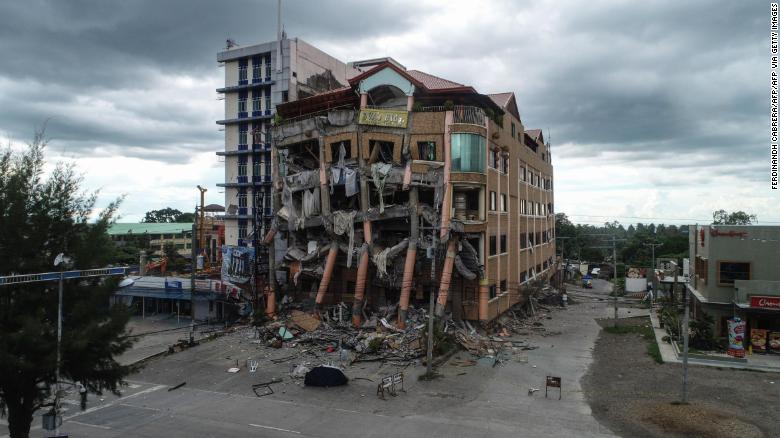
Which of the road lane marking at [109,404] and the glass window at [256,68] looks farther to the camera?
the glass window at [256,68]

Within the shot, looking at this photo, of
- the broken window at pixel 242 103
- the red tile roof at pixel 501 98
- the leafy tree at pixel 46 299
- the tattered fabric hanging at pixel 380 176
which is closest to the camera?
the leafy tree at pixel 46 299

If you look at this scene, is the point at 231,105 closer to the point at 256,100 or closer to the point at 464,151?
the point at 256,100

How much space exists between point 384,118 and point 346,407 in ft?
69.7

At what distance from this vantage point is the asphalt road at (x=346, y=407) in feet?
66.6

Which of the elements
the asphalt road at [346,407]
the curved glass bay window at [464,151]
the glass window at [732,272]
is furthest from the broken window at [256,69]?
the glass window at [732,272]

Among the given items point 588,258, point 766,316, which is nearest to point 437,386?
point 766,316

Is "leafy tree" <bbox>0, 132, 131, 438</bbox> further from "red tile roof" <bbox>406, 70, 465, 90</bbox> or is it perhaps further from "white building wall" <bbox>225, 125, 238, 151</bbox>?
"white building wall" <bbox>225, 125, 238, 151</bbox>

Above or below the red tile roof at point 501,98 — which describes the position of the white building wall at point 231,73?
above

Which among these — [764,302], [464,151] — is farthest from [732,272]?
[464,151]

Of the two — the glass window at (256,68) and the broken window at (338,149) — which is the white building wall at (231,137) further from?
the broken window at (338,149)

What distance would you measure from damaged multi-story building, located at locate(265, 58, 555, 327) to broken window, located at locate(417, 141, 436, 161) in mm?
93

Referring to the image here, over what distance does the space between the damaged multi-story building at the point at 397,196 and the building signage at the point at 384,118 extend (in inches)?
3.4

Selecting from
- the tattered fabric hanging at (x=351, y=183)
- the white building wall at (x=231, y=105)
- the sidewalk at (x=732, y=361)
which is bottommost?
the sidewalk at (x=732, y=361)

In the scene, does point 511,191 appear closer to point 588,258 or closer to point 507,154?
point 507,154
